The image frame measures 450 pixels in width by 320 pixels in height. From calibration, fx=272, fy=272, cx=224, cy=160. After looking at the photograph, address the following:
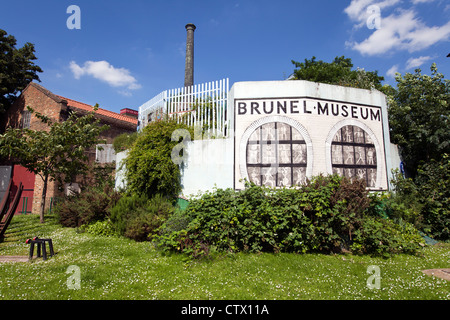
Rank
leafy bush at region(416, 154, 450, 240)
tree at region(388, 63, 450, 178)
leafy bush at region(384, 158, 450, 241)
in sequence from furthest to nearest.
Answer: tree at region(388, 63, 450, 178) < leafy bush at region(416, 154, 450, 240) < leafy bush at region(384, 158, 450, 241)

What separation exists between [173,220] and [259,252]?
7.54 feet

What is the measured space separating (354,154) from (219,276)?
642cm

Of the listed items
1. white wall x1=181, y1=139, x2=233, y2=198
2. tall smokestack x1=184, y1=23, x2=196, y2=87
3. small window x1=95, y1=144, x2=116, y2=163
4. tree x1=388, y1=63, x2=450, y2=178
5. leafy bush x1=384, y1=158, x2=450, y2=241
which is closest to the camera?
leafy bush x1=384, y1=158, x2=450, y2=241

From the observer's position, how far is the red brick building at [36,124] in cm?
1466

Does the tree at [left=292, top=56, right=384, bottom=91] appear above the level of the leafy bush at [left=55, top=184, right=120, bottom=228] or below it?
above

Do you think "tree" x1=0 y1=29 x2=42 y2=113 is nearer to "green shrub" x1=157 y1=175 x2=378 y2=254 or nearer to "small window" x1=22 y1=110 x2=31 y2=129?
"small window" x1=22 y1=110 x2=31 y2=129

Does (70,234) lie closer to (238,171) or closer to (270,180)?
(238,171)

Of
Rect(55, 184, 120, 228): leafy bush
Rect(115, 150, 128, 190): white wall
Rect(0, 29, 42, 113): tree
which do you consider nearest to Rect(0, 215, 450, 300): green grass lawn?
Rect(55, 184, 120, 228): leafy bush

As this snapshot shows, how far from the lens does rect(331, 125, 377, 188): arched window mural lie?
28.8ft

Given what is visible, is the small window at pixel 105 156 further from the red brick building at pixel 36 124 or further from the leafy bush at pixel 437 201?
the leafy bush at pixel 437 201

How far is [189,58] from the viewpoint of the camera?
2112 cm

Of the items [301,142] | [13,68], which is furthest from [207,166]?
[13,68]

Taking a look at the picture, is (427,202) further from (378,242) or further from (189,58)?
(189,58)

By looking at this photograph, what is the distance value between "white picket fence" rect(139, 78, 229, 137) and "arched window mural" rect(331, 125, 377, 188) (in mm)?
3692
